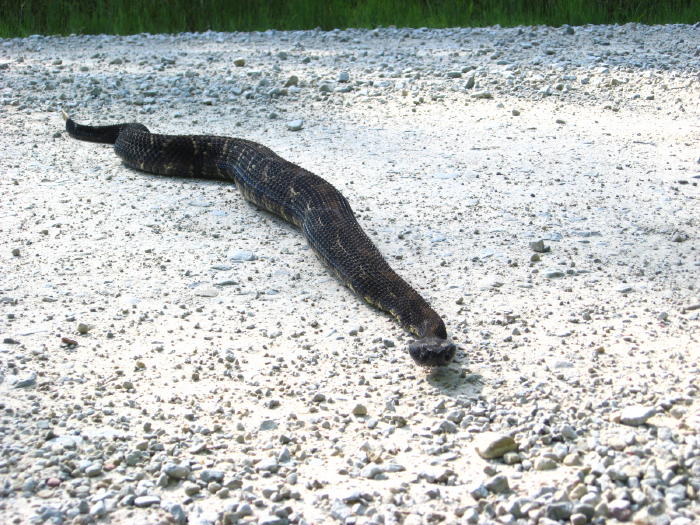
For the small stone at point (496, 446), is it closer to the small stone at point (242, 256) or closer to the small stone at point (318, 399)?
the small stone at point (318, 399)

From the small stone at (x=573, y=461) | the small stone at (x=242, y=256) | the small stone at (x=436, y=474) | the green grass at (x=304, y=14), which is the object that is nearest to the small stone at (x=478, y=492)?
the small stone at (x=436, y=474)

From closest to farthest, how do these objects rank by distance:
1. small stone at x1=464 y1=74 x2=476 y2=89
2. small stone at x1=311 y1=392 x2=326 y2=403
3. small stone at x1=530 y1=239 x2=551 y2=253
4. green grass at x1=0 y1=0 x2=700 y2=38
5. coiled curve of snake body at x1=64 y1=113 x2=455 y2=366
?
small stone at x1=311 y1=392 x2=326 y2=403, coiled curve of snake body at x1=64 y1=113 x2=455 y2=366, small stone at x1=530 y1=239 x2=551 y2=253, small stone at x1=464 y1=74 x2=476 y2=89, green grass at x1=0 y1=0 x2=700 y2=38

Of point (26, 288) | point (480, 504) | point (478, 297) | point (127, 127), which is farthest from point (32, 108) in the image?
point (480, 504)

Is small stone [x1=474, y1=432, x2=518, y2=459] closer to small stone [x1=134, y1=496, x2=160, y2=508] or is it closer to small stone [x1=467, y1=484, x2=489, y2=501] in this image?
small stone [x1=467, y1=484, x2=489, y2=501]

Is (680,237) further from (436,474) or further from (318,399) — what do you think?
(436,474)

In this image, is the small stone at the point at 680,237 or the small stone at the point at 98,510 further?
the small stone at the point at 680,237

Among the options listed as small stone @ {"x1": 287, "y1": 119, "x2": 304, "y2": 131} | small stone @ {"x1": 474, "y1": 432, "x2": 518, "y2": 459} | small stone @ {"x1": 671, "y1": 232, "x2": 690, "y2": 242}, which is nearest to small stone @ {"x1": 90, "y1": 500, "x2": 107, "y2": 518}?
small stone @ {"x1": 474, "y1": 432, "x2": 518, "y2": 459}
